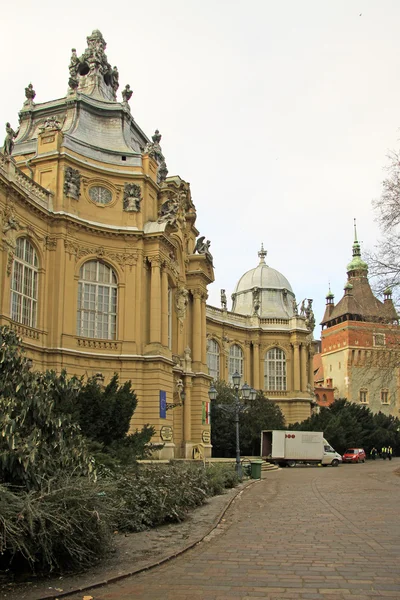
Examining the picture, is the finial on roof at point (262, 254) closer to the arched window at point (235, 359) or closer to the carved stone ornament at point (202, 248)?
the arched window at point (235, 359)

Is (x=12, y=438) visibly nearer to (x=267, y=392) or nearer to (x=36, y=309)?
(x=36, y=309)

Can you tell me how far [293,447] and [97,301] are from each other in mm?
19363

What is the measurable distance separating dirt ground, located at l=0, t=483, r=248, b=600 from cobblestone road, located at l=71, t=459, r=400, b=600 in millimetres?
300

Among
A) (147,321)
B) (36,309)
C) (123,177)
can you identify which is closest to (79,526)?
(36,309)

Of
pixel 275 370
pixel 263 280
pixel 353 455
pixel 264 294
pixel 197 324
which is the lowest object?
pixel 353 455

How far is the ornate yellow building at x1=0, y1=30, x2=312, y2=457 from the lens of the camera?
108 ft

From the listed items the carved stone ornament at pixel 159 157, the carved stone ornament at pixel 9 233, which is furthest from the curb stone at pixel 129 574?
the carved stone ornament at pixel 159 157

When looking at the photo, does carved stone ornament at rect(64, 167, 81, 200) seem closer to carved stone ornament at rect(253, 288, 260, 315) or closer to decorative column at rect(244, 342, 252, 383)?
decorative column at rect(244, 342, 252, 383)

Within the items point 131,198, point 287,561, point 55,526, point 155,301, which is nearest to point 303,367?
point 155,301

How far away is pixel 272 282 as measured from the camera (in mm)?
74750

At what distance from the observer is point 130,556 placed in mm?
10305

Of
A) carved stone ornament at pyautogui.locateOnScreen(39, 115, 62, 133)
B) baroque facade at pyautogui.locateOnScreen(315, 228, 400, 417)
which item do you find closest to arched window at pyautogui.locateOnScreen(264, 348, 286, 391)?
baroque facade at pyautogui.locateOnScreen(315, 228, 400, 417)

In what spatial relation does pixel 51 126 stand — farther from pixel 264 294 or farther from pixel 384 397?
pixel 384 397

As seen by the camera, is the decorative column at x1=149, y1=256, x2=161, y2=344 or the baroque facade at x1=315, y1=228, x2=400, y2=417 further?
the baroque facade at x1=315, y1=228, x2=400, y2=417
